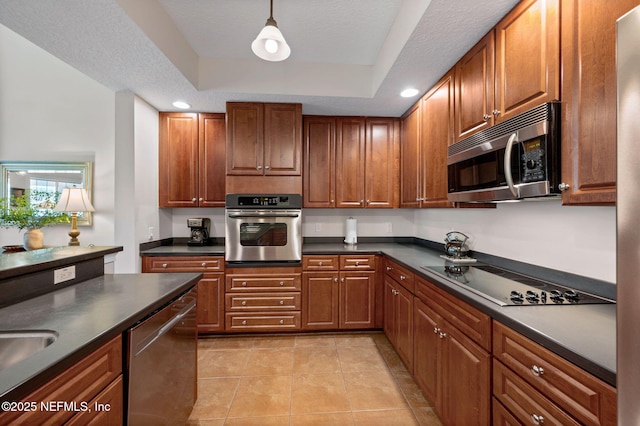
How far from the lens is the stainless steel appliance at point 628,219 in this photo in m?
0.56

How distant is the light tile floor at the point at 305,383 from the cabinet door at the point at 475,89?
1949mm

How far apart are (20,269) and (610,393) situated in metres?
2.18

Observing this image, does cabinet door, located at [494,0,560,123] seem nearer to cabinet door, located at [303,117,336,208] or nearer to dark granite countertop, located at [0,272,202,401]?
cabinet door, located at [303,117,336,208]

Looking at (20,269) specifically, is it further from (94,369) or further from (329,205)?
(329,205)

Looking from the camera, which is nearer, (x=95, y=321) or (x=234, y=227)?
(x=95, y=321)

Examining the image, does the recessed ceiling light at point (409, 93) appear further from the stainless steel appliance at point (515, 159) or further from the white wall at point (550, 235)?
the white wall at point (550, 235)

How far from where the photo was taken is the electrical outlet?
144 cm

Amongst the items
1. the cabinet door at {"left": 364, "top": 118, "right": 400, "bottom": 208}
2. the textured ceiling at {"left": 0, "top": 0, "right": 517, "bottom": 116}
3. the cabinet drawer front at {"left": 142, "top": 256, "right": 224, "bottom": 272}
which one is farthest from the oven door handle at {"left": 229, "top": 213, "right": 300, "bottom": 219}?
the textured ceiling at {"left": 0, "top": 0, "right": 517, "bottom": 116}

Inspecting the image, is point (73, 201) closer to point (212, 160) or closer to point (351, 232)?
point (212, 160)

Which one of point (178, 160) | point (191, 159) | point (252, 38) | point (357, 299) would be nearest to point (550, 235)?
point (357, 299)

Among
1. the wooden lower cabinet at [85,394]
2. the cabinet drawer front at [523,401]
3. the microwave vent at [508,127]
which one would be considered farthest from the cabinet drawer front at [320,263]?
the wooden lower cabinet at [85,394]

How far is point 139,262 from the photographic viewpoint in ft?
9.14

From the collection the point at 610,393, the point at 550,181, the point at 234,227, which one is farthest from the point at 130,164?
the point at 610,393

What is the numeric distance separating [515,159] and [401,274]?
4.24ft
